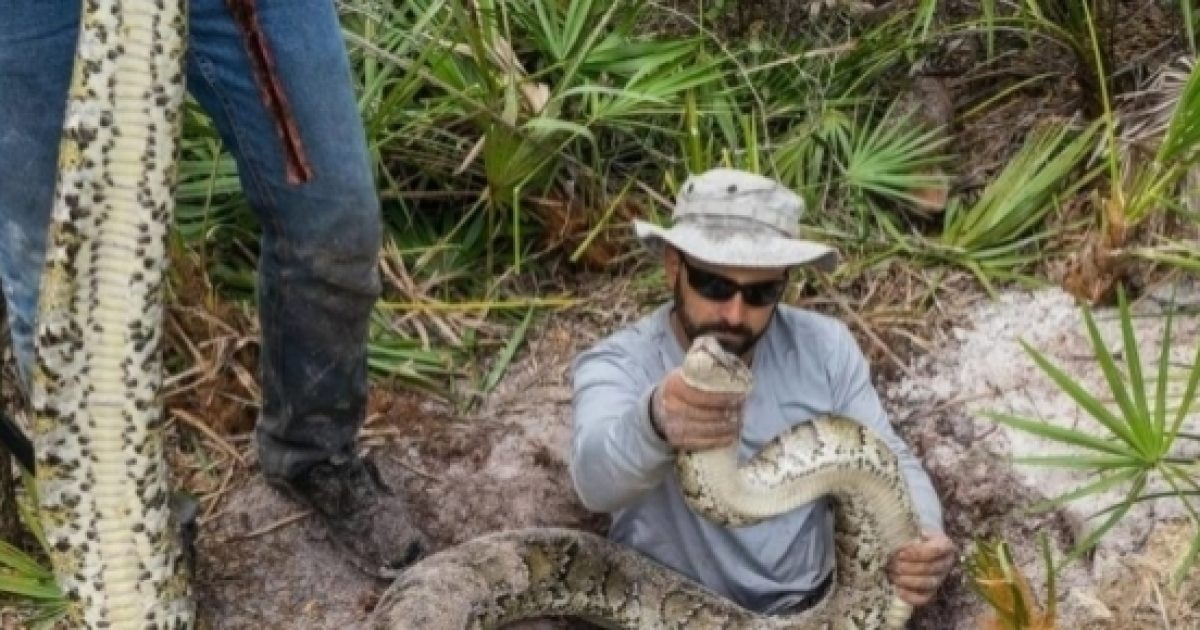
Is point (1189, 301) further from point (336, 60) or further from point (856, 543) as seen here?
point (336, 60)

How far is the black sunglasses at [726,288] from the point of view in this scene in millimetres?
3547

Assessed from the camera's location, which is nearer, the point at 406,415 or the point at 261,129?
the point at 261,129

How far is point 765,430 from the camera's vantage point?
12.6ft

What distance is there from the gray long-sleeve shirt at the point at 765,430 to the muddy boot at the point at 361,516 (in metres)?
0.59

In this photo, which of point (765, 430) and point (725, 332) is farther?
point (765, 430)

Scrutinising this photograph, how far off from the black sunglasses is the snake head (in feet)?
1.79

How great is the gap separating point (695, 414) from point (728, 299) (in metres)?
0.59

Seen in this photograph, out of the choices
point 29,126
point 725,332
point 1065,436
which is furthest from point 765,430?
point 29,126

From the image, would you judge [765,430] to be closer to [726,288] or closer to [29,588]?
[726,288]

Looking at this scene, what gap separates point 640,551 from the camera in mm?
4035

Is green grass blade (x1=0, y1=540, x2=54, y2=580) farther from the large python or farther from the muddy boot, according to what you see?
the large python

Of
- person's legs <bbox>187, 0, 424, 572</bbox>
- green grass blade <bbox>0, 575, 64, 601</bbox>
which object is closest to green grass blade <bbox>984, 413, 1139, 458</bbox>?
person's legs <bbox>187, 0, 424, 572</bbox>

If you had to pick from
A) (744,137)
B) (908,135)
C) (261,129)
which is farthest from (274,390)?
(908,135)

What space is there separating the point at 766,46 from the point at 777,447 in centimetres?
270
